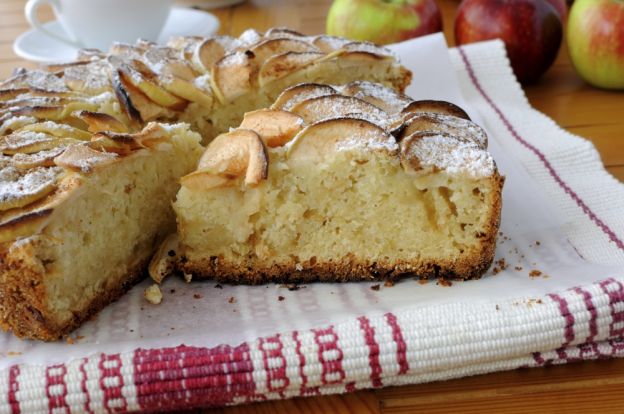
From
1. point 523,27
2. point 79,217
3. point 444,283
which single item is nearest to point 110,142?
point 79,217

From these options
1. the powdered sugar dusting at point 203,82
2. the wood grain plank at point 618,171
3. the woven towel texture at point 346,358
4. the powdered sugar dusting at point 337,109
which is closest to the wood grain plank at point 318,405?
the woven towel texture at point 346,358

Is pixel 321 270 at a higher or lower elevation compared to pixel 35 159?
lower

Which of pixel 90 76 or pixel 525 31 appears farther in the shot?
pixel 525 31

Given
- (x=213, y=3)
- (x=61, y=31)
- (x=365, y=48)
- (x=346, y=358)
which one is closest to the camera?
(x=346, y=358)

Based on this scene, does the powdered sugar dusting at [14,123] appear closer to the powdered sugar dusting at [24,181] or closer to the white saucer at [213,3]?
the powdered sugar dusting at [24,181]

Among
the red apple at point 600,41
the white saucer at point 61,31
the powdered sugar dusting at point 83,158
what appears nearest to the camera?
the powdered sugar dusting at point 83,158

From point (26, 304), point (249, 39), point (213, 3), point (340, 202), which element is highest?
point (249, 39)

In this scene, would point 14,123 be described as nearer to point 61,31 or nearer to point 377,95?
point 377,95
